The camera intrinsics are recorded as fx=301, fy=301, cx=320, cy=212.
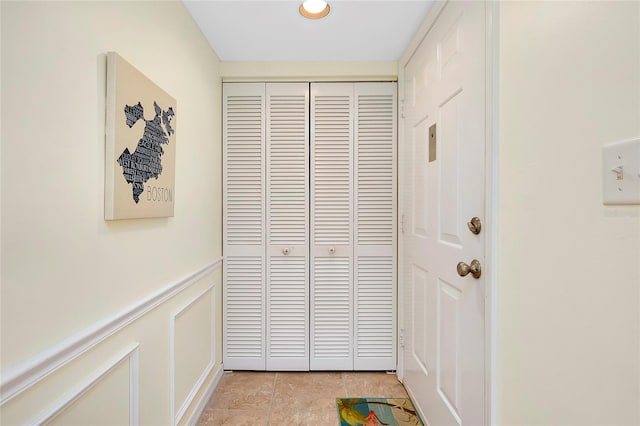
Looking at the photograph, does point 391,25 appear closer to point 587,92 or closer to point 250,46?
point 250,46

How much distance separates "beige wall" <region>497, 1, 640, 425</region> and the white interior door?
0.12 metres

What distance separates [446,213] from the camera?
4.52 ft

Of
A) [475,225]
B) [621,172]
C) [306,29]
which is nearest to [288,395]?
[475,225]

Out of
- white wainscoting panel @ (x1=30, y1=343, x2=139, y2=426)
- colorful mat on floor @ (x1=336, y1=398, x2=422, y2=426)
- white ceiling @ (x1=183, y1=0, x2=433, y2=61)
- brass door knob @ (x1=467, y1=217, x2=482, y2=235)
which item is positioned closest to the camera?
white wainscoting panel @ (x1=30, y1=343, x2=139, y2=426)

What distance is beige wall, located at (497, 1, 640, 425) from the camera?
2.00ft

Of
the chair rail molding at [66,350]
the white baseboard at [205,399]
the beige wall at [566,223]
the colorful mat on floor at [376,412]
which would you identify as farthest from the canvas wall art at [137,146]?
the colorful mat on floor at [376,412]

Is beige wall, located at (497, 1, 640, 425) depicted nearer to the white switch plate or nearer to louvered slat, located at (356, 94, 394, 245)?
the white switch plate

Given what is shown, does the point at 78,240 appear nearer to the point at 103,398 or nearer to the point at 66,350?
the point at 66,350

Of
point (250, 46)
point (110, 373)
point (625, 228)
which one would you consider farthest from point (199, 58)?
point (625, 228)

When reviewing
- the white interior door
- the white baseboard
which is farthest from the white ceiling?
the white baseboard

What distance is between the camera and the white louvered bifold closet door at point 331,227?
2.14m

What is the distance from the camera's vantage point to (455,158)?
4.25 ft

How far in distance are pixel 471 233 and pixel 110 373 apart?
4.39ft

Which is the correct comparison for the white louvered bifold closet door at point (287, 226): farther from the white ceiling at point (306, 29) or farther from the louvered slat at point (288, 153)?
the white ceiling at point (306, 29)
